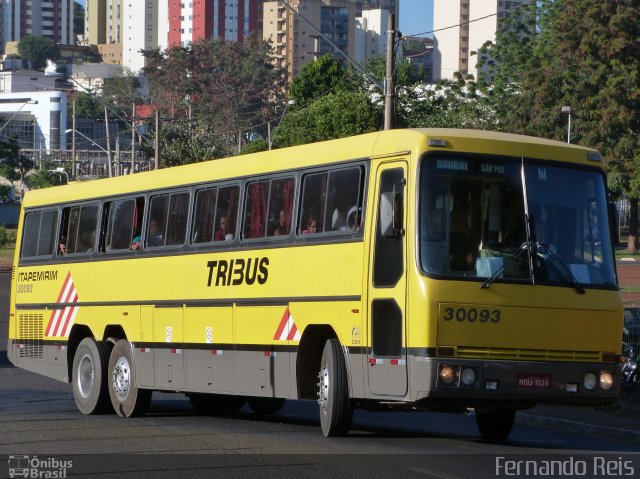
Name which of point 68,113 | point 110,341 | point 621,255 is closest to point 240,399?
point 110,341

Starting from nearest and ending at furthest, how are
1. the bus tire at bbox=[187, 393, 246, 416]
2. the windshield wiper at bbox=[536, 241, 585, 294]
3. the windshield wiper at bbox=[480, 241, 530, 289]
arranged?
1. the windshield wiper at bbox=[480, 241, 530, 289]
2. the windshield wiper at bbox=[536, 241, 585, 294]
3. the bus tire at bbox=[187, 393, 246, 416]

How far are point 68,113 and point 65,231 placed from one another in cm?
18192

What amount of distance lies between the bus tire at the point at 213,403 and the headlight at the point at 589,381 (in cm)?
631

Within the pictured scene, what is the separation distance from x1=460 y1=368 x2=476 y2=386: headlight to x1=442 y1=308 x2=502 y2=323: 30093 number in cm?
45

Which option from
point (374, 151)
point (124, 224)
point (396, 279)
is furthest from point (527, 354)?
point (124, 224)

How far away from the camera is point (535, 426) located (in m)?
17.8

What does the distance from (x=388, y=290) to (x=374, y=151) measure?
1.45m

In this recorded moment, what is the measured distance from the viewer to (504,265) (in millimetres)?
13195

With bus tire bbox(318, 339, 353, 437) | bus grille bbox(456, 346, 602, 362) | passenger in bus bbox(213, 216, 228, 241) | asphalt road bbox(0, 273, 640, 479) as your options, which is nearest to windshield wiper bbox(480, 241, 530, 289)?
bus grille bbox(456, 346, 602, 362)

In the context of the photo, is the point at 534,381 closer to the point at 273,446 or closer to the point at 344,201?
the point at 273,446

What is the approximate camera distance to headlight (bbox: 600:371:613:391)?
1345 cm

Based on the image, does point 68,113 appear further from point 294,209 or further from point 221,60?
point 294,209

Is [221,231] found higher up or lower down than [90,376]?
higher up

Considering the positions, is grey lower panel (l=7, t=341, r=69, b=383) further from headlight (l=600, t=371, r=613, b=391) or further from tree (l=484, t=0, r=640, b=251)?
tree (l=484, t=0, r=640, b=251)
